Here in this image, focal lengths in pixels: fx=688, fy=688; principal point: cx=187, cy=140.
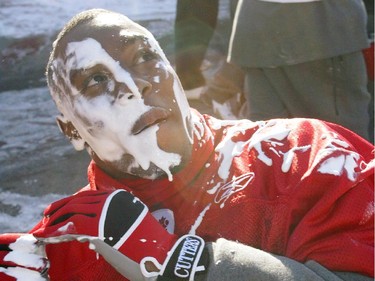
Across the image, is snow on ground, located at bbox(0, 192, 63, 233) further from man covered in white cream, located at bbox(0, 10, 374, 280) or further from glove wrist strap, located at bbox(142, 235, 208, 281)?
glove wrist strap, located at bbox(142, 235, 208, 281)

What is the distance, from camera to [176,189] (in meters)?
1.54

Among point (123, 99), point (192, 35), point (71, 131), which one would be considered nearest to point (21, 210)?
point (71, 131)

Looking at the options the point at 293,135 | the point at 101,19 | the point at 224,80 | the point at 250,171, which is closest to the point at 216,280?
the point at 250,171

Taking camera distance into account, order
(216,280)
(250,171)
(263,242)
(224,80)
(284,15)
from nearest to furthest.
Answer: (216,280)
(263,242)
(250,171)
(284,15)
(224,80)

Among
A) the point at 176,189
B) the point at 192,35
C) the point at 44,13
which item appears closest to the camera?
the point at 176,189

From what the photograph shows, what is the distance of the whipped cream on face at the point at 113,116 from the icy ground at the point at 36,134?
1144 millimetres

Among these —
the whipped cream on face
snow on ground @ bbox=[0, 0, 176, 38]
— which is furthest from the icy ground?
the whipped cream on face

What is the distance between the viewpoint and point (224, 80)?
3.32 meters

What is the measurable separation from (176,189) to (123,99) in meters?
0.23

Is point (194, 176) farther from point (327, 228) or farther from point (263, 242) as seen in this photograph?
point (327, 228)

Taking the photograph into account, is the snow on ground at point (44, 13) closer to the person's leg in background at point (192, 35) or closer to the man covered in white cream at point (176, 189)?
the person's leg in background at point (192, 35)

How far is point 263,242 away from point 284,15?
1.17 meters

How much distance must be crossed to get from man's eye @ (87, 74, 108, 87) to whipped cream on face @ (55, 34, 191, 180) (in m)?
0.02

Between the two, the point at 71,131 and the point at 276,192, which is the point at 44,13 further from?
the point at 276,192
